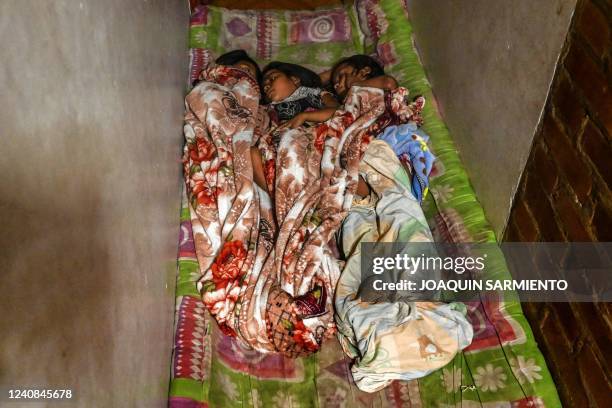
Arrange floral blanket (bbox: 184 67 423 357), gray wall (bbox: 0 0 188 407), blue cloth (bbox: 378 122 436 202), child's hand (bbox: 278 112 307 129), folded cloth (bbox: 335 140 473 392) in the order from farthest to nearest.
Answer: child's hand (bbox: 278 112 307 129) → blue cloth (bbox: 378 122 436 202) → floral blanket (bbox: 184 67 423 357) → folded cloth (bbox: 335 140 473 392) → gray wall (bbox: 0 0 188 407)

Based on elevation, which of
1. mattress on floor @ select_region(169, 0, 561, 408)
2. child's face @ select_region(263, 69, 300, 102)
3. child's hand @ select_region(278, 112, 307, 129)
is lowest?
mattress on floor @ select_region(169, 0, 561, 408)

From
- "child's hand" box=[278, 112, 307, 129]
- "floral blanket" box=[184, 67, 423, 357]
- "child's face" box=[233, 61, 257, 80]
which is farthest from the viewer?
"child's face" box=[233, 61, 257, 80]

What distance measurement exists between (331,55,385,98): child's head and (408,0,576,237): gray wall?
23 centimetres

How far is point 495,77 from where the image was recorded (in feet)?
5.21

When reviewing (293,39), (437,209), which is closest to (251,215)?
(437,209)

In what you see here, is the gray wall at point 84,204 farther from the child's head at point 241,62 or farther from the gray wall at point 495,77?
the gray wall at point 495,77

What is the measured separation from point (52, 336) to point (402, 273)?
2.98 ft

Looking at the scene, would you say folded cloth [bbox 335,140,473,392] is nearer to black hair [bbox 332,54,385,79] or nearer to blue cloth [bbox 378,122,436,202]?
blue cloth [bbox 378,122,436,202]

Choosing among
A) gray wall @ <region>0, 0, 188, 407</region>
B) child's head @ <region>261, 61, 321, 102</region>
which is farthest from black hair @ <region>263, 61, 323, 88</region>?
gray wall @ <region>0, 0, 188, 407</region>

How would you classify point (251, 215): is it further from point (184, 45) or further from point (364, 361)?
point (184, 45)

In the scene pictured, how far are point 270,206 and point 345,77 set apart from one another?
2.26 feet

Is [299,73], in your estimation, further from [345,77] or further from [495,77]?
[495,77]

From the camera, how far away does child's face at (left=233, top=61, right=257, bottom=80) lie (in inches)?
84.1

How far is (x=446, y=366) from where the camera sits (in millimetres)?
1404
